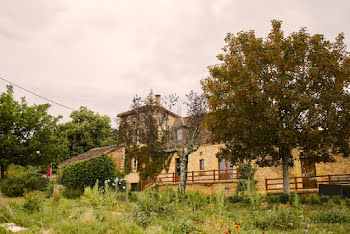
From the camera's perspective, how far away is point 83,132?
34469 mm

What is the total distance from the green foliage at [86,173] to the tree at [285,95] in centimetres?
1207

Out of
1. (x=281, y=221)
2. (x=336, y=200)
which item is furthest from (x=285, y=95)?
(x=281, y=221)

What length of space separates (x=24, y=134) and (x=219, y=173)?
47.1ft

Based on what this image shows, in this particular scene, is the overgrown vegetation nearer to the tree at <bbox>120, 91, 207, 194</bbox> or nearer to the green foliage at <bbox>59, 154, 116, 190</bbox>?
the tree at <bbox>120, 91, 207, 194</bbox>

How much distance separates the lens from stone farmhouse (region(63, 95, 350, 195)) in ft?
55.5

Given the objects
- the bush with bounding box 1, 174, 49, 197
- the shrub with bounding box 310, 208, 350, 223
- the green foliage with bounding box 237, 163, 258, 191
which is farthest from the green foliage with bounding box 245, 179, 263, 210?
the bush with bounding box 1, 174, 49, 197

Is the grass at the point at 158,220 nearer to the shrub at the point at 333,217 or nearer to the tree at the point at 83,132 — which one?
the shrub at the point at 333,217

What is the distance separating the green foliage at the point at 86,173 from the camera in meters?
20.6

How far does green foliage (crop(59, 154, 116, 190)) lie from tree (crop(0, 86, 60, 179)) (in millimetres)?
1936

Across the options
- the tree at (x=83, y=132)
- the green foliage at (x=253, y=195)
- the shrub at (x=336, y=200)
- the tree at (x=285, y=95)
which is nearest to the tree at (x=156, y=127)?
the tree at (x=285, y=95)

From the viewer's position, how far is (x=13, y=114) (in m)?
17.2

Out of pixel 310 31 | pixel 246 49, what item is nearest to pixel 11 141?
pixel 246 49

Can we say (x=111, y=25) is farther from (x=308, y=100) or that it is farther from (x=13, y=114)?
(x=13, y=114)

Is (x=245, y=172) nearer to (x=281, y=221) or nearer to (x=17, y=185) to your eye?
(x=281, y=221)
